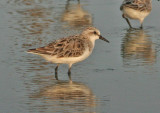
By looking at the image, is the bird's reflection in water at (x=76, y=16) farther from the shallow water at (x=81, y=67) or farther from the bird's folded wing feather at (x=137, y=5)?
the bird's folded wing feather at (x=137, y=5)

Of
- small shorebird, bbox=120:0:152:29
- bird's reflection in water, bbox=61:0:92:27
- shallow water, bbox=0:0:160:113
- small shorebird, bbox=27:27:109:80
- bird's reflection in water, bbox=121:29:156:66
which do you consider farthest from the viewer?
bird's reflection in water, bbox=61:0:92:27

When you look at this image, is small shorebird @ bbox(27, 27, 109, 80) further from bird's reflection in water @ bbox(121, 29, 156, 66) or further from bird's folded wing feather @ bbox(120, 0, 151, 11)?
bird's folded wing feather @ bbox(120, 0, 151, 11)

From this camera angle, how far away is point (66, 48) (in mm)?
12664

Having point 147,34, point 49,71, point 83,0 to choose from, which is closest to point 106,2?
point 83,0

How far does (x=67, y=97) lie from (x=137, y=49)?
528 centimetres

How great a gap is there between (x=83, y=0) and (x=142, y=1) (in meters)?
5.66

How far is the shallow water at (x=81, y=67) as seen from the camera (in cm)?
1038

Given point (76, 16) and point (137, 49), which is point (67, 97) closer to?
point (137, 49)

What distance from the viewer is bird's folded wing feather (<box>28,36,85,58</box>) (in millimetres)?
12406

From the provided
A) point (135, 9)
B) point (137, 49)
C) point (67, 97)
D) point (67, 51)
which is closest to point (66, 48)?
point (67, 51)

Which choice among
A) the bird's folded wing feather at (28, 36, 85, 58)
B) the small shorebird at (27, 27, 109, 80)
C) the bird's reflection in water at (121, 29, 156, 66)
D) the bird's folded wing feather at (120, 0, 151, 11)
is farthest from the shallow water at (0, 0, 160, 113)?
the bird's folded wing feather at (120, 0, 151, 11)

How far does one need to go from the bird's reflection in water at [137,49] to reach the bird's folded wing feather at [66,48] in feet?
5.82

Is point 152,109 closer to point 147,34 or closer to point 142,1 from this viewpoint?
point 147,34

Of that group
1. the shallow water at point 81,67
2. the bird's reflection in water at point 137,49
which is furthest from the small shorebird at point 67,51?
the bird's reflection in water at point 137,49
